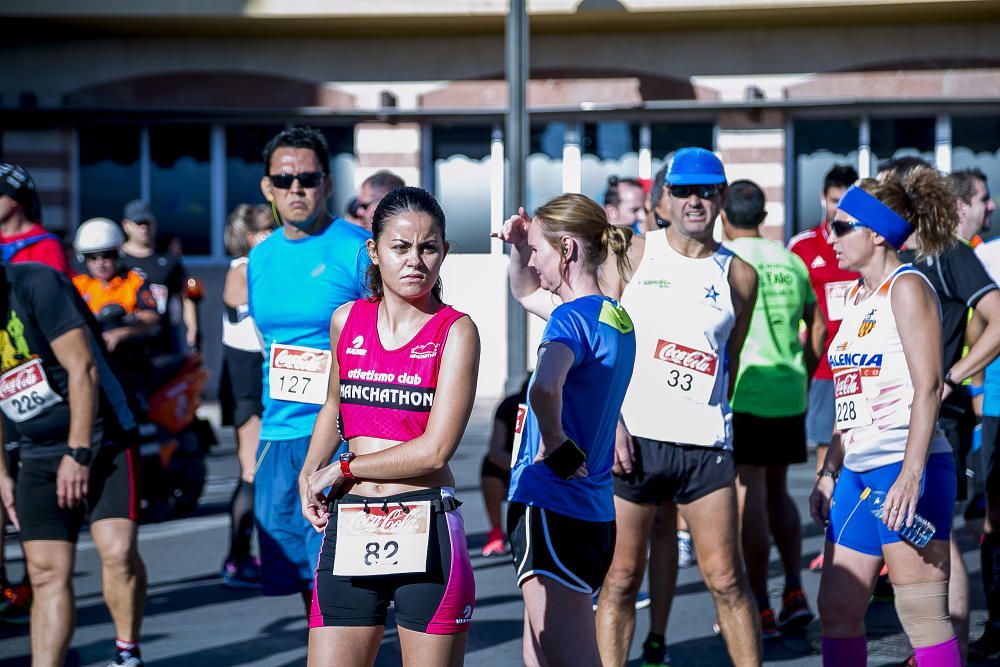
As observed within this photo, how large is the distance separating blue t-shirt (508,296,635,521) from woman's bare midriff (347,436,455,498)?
402 millimetres

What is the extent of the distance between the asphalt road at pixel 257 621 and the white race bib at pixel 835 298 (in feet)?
4.84

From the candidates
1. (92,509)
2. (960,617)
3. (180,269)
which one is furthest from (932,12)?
(92,509)

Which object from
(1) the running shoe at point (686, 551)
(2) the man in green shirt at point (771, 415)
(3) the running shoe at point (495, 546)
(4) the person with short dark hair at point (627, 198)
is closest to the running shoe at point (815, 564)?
(1) the running shoe at point (686, 551)

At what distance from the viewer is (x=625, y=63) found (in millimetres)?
16656

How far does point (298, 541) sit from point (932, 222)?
8.69ft

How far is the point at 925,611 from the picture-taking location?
422 centimetres

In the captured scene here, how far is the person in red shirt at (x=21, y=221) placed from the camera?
18.4 feet

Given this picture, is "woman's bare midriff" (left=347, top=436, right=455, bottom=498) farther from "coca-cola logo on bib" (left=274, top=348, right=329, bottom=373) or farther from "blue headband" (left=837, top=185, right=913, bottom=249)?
"blue headband" (left=837, top=185, right=913, bottom=249)

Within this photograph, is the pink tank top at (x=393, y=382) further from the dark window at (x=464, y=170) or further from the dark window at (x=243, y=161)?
the dark window at (x=243, y=161)

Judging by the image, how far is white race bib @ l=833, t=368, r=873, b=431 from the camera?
14.3ft

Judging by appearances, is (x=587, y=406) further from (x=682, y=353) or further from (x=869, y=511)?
A: (x=682, y=353)

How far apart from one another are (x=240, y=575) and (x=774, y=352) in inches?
128

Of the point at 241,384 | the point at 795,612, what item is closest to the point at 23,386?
the point at 241,384

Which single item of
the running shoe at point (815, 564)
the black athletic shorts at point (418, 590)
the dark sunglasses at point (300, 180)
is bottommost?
the running shoe at point (815, 564)
